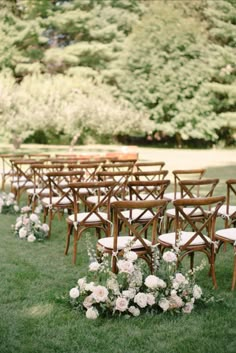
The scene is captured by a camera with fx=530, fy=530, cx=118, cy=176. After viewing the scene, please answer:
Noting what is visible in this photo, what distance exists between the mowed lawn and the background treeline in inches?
1032

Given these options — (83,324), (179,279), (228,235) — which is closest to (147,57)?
(228,235)

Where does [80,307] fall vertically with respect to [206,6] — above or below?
below

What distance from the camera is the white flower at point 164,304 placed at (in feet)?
15.0

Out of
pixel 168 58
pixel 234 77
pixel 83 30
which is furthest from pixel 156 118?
pixel 83 30

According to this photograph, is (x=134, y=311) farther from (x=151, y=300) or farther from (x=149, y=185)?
(x=149, y=185)

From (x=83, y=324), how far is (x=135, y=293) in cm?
54

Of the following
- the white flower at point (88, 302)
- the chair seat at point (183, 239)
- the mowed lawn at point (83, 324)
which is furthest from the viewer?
the chair seat at point (183, 239)

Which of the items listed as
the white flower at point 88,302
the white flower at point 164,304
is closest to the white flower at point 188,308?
the white flower at point 164,304

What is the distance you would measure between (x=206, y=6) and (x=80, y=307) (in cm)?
3800

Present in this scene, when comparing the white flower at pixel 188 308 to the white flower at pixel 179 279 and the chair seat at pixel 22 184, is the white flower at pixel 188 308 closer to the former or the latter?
the white flower at pixel 179 279

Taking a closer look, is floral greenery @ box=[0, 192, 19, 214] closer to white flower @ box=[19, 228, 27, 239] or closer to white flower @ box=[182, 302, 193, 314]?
white flower @ box=[19, 228, 27, 239]

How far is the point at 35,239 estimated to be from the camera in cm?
755

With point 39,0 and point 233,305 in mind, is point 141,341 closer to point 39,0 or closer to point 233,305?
point 233,305

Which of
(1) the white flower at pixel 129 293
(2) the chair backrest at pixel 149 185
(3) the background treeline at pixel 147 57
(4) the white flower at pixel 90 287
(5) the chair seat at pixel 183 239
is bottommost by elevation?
(1) the white flower at pixel 129 293
